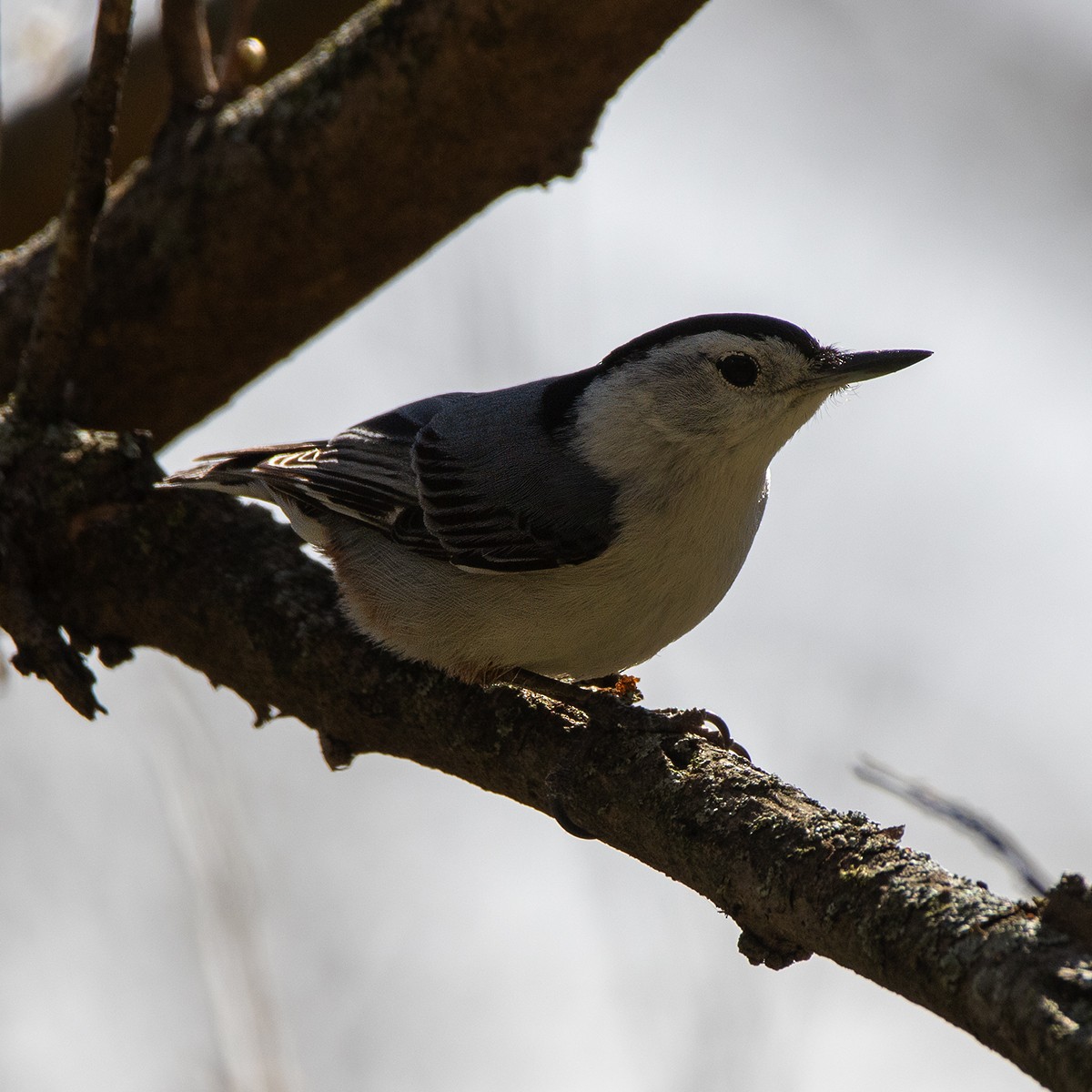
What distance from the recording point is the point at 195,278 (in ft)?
9.53

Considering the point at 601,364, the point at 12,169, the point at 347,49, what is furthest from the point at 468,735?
the point at 12,169

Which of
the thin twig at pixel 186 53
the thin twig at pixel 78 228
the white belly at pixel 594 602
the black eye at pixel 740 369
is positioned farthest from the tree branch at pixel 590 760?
the thin twig at pixel 186 53

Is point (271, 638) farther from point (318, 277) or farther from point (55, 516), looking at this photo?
point (318, 277)

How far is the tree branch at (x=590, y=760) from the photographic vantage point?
1323 millimetres

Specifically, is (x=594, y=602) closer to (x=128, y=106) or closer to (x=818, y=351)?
(x=818, y=351)

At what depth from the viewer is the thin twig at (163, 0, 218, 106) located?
2.93 metres

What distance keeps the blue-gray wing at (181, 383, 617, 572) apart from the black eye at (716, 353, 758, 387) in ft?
1.08

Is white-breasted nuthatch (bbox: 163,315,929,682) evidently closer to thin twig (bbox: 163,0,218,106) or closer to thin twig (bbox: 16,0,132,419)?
thin twig (bbox: 16,0,132,419)

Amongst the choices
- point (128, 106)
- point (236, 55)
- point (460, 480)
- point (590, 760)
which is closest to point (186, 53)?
point (236, 55)

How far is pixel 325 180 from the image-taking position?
2820mm

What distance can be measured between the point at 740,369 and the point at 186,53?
5.18 ft

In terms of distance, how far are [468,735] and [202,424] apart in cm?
142

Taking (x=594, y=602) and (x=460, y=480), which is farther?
(x=460, y=480)

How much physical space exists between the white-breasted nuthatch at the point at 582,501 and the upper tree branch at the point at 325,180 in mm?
425
